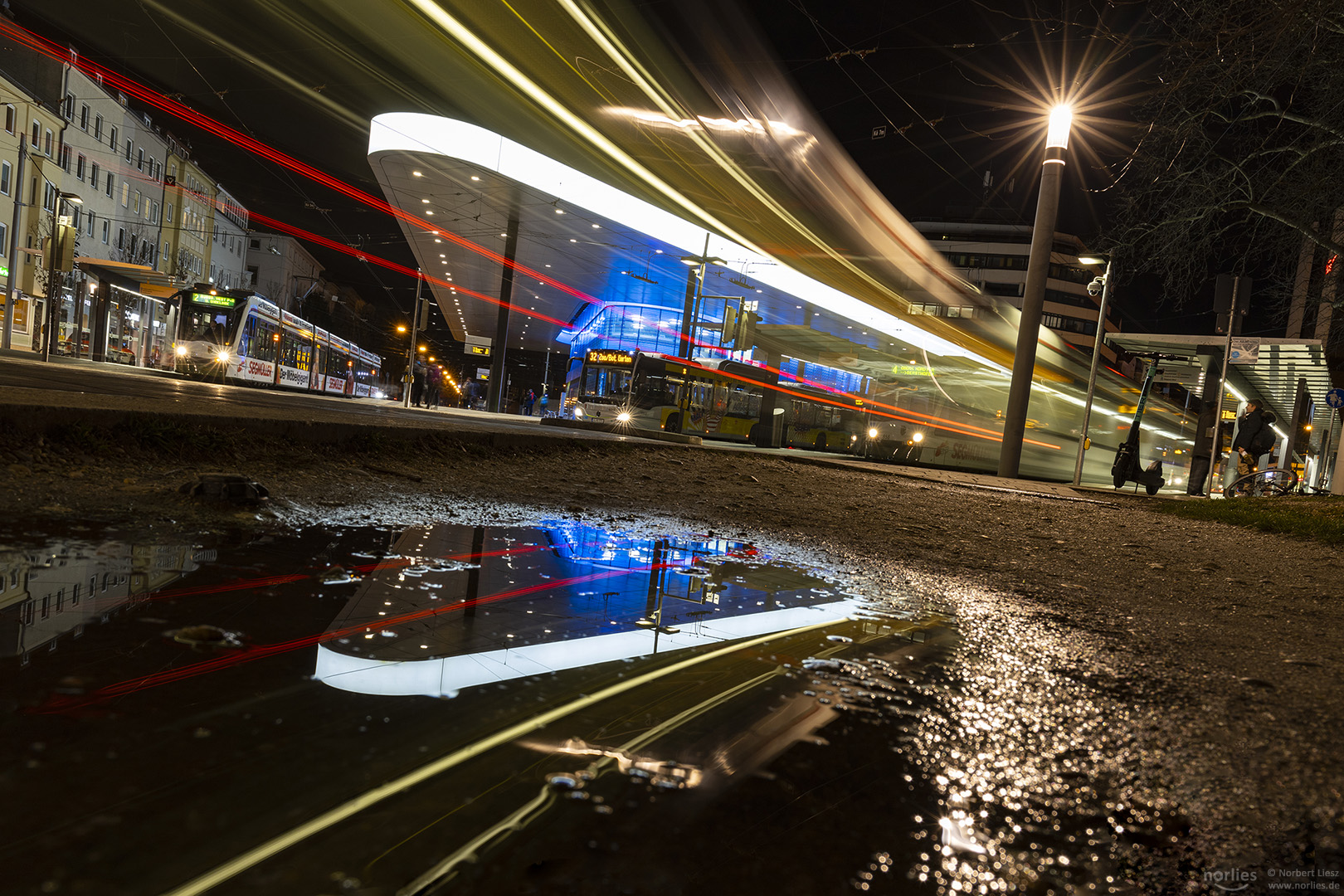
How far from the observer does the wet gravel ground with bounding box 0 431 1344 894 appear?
1598 mm

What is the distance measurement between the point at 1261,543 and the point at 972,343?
14114 mm

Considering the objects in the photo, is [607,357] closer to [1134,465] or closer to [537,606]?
[1134,465]

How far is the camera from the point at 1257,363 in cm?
1529

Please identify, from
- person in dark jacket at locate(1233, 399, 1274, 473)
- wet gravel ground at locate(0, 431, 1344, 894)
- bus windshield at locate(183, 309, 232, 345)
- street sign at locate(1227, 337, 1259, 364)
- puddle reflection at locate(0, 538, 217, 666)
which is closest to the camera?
wet gravel ground at locate(0, 431, 1344, 894)

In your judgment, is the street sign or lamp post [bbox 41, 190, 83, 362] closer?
the street sign

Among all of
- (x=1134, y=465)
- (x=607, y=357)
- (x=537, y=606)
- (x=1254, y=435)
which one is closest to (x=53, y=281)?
(x=607, y=357)

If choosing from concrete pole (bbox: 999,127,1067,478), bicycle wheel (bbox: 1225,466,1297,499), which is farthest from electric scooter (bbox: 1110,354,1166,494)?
concrete pole (bbox: 999,127,1067,478)

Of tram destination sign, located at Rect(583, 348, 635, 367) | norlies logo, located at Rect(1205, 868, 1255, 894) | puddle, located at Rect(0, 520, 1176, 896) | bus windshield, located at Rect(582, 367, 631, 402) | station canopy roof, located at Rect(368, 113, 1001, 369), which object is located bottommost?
puddle, located at Rect(0, 520, 1176, 896)

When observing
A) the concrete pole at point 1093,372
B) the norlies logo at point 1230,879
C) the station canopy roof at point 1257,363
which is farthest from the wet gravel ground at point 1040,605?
the station canopy roof at point 1257,363

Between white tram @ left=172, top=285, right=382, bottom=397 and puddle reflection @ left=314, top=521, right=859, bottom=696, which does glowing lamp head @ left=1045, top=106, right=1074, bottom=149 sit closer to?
puddle reflection @ left=314, top=521, right=859, bottom=696

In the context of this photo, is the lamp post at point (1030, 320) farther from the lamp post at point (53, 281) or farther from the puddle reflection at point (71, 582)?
the lamp post at point (53, 281)

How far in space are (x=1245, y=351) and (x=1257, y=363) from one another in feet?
5.53

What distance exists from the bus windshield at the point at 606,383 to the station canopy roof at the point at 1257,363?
13.5 meters

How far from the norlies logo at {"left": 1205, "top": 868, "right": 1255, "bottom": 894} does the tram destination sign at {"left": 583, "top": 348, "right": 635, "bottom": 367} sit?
75.2ft
